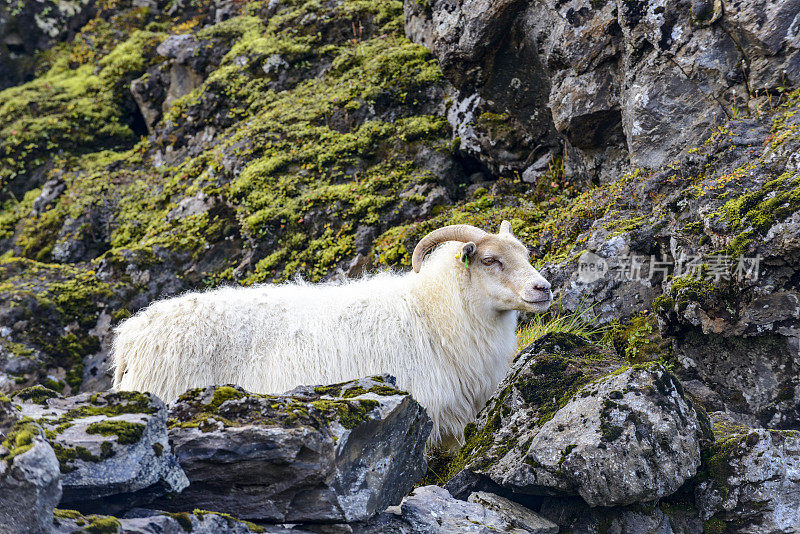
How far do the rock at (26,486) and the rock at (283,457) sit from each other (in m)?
1.17

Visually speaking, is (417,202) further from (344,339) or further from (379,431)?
(379,431)

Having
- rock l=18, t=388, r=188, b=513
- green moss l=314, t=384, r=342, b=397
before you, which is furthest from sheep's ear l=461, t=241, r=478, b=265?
rock l=18, t=388, r=188, b=513

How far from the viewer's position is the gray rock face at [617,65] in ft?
30.2

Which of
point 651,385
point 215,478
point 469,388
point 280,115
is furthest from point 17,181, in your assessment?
point 651,385

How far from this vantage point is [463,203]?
12344 mm

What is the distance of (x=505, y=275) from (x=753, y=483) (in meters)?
3.58

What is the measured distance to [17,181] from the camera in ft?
56.1

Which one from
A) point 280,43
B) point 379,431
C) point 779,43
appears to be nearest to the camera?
point 379,431

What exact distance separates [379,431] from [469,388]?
317 cm

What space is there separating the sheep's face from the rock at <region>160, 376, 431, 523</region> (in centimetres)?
317

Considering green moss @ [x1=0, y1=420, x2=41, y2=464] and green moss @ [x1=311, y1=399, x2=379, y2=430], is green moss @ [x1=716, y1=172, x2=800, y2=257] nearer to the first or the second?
green moss @ [x1=311, y1=399, x2=379, y2=430]

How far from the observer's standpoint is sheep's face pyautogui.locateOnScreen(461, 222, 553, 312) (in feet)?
25.1

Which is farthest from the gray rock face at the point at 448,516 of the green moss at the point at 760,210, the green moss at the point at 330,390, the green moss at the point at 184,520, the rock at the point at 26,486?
the green moss at the point at 760,210

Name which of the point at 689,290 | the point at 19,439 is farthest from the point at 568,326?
the point at 19,439
